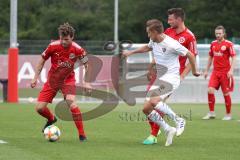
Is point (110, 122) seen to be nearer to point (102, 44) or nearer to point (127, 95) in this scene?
point (127, 95)

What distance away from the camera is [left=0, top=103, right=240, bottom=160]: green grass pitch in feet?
31.9

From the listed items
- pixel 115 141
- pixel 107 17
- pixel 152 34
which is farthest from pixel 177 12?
pixel 107 17

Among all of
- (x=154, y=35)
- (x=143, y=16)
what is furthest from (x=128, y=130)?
(x=143, y=16)

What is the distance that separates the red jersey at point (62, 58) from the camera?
1161 cm

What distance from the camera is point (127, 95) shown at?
26312 mm

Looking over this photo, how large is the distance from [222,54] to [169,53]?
6.83 m

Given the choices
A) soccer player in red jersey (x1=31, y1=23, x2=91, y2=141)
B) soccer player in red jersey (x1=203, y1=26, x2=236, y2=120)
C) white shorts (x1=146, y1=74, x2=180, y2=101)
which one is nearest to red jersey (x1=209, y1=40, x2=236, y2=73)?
soccer player in red jersey (x1=203, y1=26, x2=236, y2=120)

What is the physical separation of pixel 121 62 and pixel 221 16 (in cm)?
3752

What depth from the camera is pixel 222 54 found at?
1767cm

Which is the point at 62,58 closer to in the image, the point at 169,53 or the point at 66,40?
the point at 66,40

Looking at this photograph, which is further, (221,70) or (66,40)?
(221,70)

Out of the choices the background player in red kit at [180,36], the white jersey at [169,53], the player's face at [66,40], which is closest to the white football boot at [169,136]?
the background player in red kit at [180,36]

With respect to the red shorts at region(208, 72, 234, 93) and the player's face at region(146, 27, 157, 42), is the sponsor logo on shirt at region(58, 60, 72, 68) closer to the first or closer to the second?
the player's face at region(146, 27, 157, 42)

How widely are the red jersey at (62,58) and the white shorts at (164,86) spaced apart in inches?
50.2
